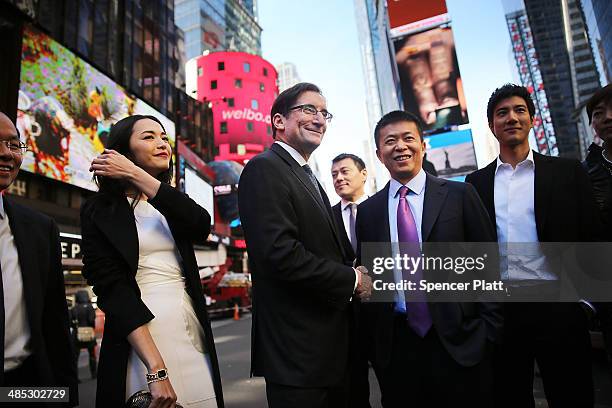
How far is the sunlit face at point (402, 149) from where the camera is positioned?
2.57 m

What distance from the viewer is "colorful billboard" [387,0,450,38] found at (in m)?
17.1

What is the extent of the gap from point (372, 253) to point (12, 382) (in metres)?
2.02

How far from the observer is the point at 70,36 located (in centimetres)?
1777

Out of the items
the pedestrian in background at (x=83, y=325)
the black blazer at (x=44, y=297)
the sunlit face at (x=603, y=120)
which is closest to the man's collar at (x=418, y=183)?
the sunlit face at (x=603, y=120)

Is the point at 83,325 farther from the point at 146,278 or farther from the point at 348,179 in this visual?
the point at 146,278

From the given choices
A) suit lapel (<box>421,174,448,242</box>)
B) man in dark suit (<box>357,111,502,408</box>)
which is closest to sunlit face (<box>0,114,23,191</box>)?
man in dark suit (<box>357,111,502,408</box>)

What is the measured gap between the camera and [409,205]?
98.9 inches

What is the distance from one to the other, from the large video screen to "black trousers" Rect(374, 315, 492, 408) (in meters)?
15.2

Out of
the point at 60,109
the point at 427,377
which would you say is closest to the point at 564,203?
the point at 427,377

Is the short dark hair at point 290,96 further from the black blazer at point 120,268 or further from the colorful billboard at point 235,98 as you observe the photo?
the colorful billboard at point 235,98

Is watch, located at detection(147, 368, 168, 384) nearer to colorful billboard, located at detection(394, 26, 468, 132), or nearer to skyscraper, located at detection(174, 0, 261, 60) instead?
colorful billboard, located at detection(394, 26, 468, 132)

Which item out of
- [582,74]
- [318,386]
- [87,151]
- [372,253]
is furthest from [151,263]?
[582,74]

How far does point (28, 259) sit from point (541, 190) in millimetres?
3081

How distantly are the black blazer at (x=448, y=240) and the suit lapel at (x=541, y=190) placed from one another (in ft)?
1.53
